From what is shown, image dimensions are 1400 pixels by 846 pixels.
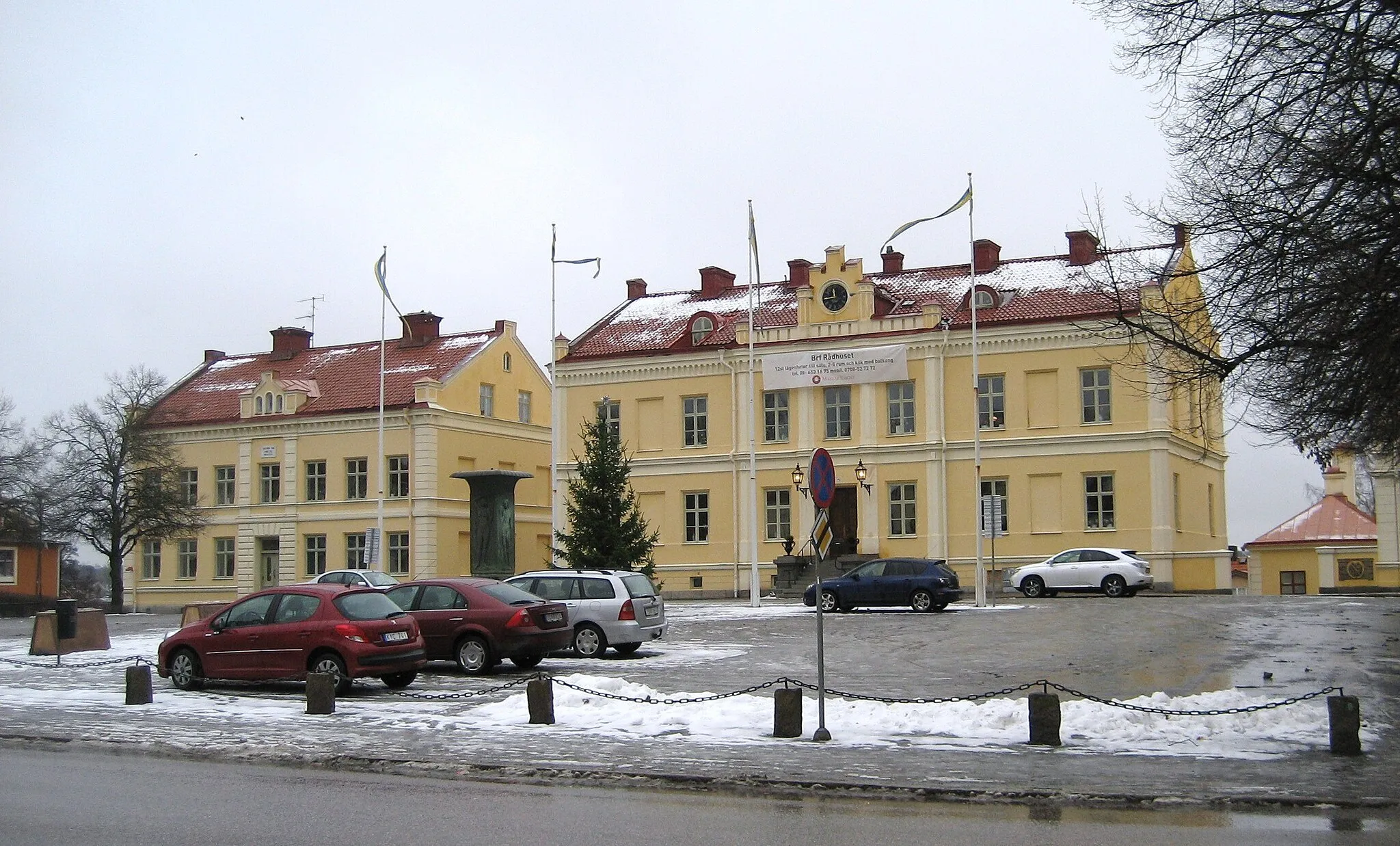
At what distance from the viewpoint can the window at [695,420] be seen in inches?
2124

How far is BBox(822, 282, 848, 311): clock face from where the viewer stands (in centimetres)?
5194

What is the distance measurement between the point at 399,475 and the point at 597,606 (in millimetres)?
33497

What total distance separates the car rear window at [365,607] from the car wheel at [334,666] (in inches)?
22.5

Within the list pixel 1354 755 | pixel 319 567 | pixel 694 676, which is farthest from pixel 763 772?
pixel 319 567

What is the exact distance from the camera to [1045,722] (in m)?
14.4

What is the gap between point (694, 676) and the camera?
21.8 meters

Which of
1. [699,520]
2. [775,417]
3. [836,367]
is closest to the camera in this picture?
[836,367]

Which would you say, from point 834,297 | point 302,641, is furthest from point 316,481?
point 302,641

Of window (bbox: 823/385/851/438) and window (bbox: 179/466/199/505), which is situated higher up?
window (bbox: 823/385/851/438)

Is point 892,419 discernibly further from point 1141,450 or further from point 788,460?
point 1141,450

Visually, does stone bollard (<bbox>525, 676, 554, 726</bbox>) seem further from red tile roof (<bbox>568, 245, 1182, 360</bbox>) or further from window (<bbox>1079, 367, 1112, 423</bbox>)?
window (<bbox>1079, 367, 1112, 423</bbox>)

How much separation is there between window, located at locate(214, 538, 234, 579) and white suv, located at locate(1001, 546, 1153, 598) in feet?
110

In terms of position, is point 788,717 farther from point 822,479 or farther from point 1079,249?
point 1079,249

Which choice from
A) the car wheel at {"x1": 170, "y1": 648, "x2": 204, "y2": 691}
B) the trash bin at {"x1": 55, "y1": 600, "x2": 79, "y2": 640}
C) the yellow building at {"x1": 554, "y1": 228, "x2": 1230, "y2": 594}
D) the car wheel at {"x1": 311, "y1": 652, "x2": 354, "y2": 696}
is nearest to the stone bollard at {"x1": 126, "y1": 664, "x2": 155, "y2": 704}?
the car wheel at {"x1": 170, "y1": 648, "x2": 204, "y2": 691}
